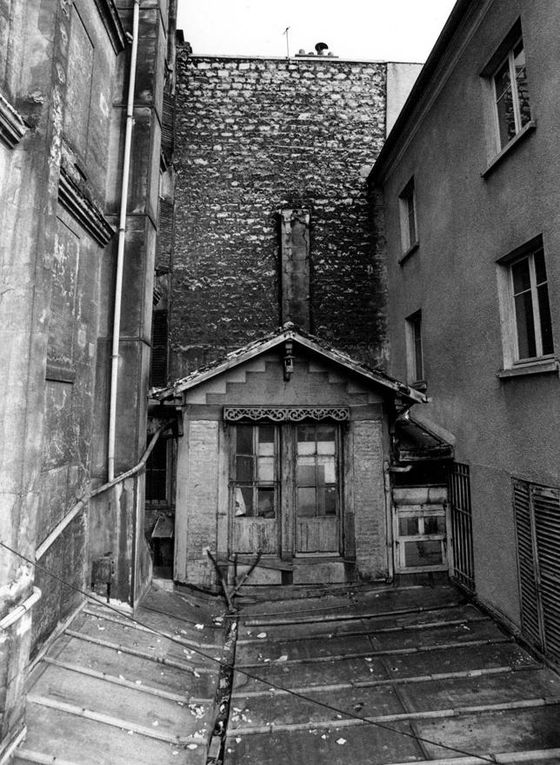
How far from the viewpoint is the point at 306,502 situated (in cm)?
792

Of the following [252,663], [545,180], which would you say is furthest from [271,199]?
[252,663]

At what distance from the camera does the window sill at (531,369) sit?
17.3 feet

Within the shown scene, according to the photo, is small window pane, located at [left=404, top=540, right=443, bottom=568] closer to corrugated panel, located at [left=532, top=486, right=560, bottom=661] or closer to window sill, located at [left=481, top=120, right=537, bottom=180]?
corrugated panel, located at [left=532, top=486, right=560, bottom=661]

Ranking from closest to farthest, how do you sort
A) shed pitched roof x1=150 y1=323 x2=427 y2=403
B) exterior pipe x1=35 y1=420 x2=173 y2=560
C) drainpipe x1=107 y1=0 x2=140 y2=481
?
exterior pipe x1=35 y1=420 x2=173 y2=560, drainpipe x1=107 y1=0 x2=140 y2=481, shed pitched roof x1=150 y1=323 x2=427 y2=403

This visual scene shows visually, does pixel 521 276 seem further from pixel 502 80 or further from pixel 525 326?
pixel 502 80

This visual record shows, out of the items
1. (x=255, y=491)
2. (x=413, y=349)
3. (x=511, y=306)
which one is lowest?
(x=255, y=491)

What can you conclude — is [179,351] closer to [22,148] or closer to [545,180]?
[22,148]

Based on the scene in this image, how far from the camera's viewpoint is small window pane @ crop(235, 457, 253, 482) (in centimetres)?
792

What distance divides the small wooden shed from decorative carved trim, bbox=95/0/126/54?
491 cm

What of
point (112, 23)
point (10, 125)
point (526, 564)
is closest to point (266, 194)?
point (112, 23)

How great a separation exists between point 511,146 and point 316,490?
5.74 meters

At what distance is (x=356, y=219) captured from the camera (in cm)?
1218

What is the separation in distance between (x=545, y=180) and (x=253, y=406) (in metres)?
5.14

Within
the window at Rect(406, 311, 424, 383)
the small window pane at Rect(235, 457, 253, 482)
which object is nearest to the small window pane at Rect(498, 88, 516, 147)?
the window at Rect(406, 311, 424, 383)
